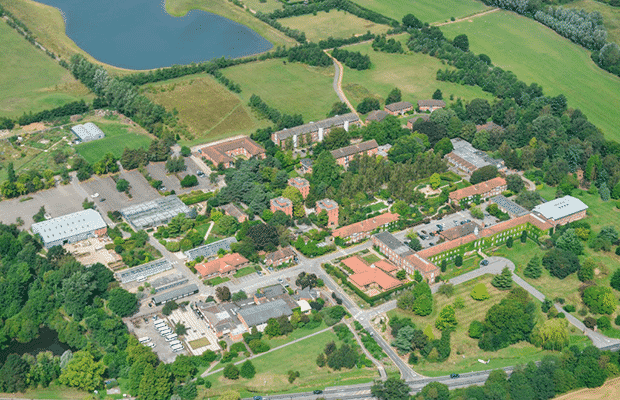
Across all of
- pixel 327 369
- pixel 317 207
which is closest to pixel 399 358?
pixel 327 369

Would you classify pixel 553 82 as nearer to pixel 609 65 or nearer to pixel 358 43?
pixel 609 65

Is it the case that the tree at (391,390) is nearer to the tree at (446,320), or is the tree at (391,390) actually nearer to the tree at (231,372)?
the tree at (446,320)

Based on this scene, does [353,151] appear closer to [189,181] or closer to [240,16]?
[189,181]

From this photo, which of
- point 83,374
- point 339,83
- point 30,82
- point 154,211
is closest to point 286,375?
point 83,374

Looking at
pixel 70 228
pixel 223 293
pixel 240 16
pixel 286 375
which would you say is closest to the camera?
pixel 286 375

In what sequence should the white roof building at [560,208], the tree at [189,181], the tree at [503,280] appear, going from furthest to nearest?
the tree at [189,181] → the white roof building at [560,208] → the tree at [503,280]

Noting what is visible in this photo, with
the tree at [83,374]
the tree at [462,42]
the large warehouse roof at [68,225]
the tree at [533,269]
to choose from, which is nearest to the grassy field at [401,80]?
the tree at [462,42]
